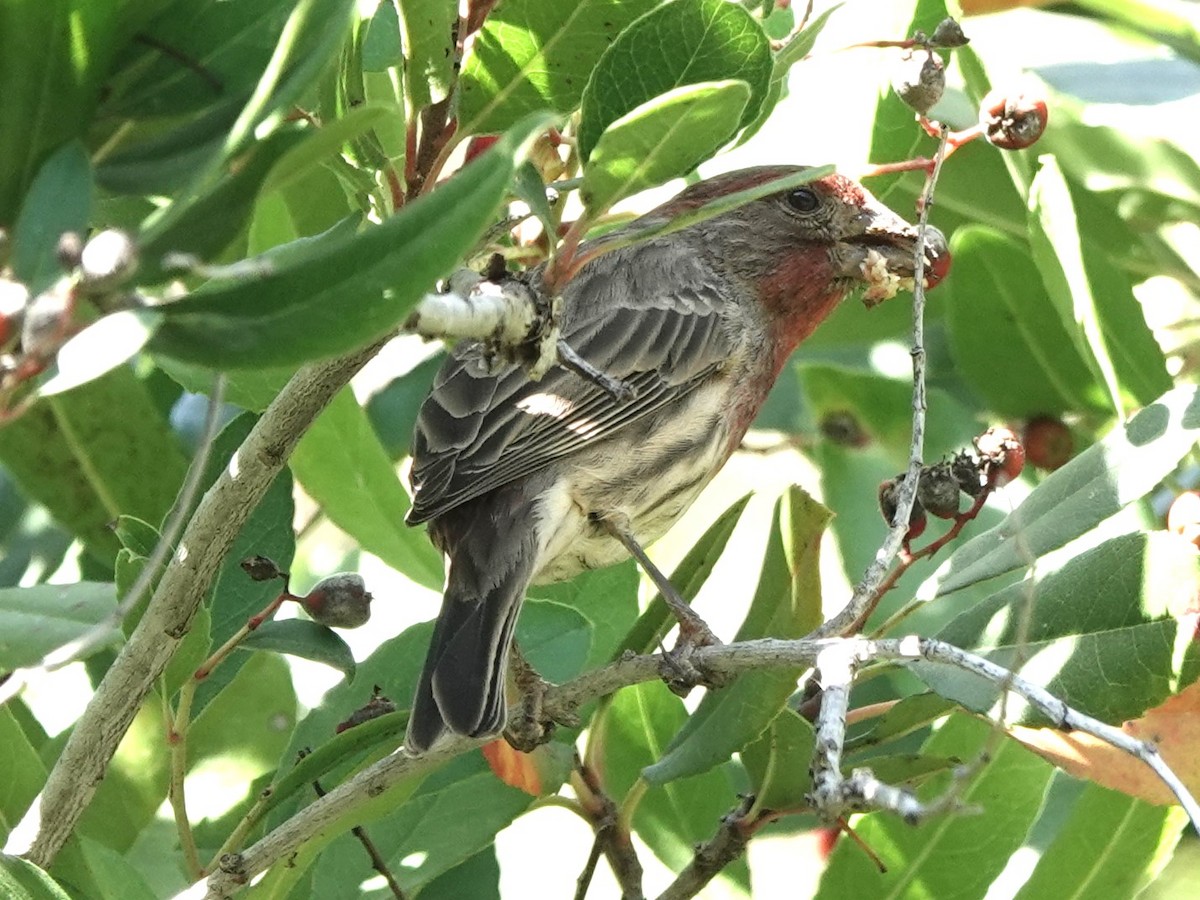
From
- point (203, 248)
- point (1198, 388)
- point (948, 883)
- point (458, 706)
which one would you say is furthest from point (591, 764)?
point (203, 248)

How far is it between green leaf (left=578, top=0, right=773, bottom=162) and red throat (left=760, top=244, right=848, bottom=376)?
2151 mm

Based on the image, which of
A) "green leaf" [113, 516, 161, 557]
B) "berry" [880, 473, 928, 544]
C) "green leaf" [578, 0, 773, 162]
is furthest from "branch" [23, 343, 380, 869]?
"berry" [880, 473, 928, 544]

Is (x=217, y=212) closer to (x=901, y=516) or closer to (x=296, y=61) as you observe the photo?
(x=296, y=61)

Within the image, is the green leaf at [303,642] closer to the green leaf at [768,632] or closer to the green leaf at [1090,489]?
the green leaf at [768,632]

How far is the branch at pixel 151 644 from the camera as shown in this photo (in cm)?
231

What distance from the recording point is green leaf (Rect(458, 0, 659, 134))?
2451 mm

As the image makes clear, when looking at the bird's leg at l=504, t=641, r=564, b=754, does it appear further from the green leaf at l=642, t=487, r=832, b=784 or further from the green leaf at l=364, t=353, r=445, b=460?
the green leaf at l=364, t=353, r=445, b=460

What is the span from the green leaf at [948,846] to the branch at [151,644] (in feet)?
4.30

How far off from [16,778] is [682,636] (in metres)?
1.30

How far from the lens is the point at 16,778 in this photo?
2809 mm

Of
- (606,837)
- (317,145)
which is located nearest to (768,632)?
(606,837)

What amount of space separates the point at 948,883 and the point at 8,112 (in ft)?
6.96

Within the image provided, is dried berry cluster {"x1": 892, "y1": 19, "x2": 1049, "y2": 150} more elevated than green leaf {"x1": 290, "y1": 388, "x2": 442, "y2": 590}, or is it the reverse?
dried berry cluster {"x1": 892, "y1": 19, "x2": 1049, "y2": 150}

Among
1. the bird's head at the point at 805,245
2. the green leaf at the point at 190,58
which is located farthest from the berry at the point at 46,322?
the bird's head at the point at 805,245
